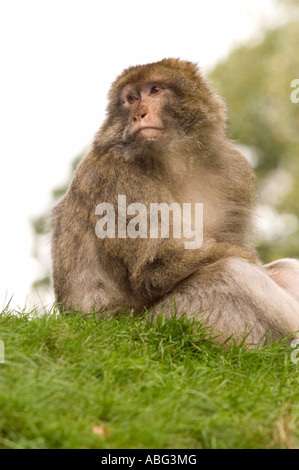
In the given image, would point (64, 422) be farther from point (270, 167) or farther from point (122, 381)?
point (270, 167)

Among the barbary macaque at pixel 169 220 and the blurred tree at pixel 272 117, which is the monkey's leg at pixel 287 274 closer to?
the barbary macaque at pixel 169 220

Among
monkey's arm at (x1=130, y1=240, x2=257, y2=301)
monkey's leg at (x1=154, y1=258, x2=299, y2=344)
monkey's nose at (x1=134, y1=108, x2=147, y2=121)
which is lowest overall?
monkey's leg at (x1=154, y1=258, x2=299, y2=344)

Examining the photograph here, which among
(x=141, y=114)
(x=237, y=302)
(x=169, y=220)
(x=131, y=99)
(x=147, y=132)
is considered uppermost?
(x=131, y=99)

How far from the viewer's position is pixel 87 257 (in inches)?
221

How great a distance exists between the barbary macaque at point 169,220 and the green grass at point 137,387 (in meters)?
0.25

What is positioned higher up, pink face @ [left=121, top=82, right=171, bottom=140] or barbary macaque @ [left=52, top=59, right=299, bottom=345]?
pink face @ [left=121, top=82, right=171, bottom=140]

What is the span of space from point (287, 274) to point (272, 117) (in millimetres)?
20318

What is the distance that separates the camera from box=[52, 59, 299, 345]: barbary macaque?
5.21 meters

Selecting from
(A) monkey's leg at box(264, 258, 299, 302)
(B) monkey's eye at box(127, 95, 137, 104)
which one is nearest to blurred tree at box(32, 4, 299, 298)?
(A) monkey's leg at box(264, 258, 299, 302)

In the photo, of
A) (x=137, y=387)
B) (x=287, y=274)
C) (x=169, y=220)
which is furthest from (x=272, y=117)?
(x=137, y=387)

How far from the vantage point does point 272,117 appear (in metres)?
25.5

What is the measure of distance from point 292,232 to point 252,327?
17.5 meters

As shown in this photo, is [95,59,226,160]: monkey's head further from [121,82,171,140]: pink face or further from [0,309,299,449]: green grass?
[0,309,299,449]: green grass

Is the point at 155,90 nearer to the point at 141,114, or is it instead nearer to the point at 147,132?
the point at 141,114
